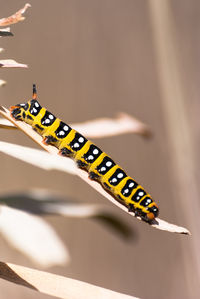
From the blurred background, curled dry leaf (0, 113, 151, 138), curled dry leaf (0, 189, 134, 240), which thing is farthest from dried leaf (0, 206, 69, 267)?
the blurred background

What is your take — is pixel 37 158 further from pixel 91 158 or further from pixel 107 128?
pixel 91 158

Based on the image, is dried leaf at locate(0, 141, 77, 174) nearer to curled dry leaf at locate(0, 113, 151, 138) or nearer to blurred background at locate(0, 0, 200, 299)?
curled dry leaf at locate(0, 113, 151, 138)

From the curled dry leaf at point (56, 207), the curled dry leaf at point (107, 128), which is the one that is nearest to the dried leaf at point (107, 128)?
the curled dry leaf at point (107, 128)

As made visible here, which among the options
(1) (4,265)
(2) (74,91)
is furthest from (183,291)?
(1) (4,265)

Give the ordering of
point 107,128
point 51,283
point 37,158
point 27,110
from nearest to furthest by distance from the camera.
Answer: point 51,283
point 37,158
point 107,128
point 27,110

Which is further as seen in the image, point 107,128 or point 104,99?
point 104,99

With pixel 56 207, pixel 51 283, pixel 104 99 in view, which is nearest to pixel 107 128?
pixel 56 207
